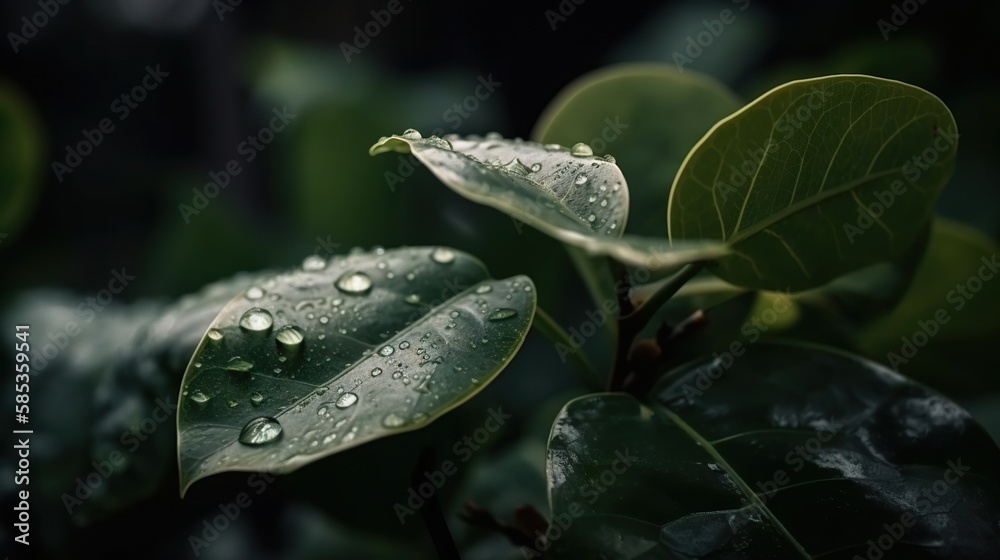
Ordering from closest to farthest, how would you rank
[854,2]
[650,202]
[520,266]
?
[650,202], [520,266], [854,2]

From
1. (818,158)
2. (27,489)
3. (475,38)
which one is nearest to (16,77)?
(475,38)

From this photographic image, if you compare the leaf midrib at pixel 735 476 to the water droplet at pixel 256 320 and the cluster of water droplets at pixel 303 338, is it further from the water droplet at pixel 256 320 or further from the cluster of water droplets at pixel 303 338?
the water droplet at pixel 256 320

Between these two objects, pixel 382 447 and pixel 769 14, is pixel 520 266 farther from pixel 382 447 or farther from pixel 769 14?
pixel 769 14

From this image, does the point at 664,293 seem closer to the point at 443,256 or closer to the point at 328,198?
the point at 443,256

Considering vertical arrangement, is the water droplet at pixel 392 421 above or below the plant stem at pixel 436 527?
above

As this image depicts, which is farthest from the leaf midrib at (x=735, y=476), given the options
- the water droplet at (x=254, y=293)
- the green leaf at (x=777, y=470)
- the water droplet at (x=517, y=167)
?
the water droplet at (x=254, y=293)

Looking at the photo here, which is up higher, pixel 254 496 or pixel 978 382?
pixel 978 382

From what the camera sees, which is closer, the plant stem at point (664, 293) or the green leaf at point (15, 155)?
the plant stem at point (664, 293)

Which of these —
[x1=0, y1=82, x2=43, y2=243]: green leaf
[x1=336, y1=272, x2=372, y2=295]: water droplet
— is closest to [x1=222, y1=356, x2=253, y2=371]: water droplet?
[x1=336, y1=272, x2=372, y2=295]: water droplet
